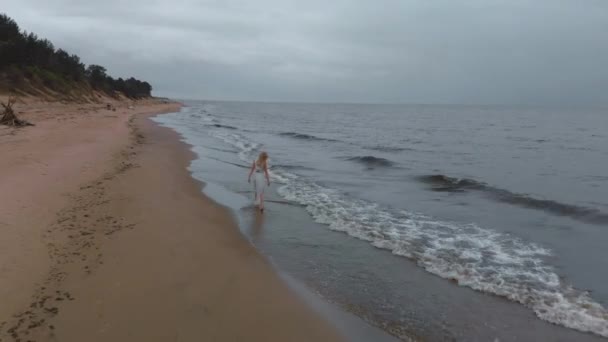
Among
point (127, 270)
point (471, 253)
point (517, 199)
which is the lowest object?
point (471, 253)

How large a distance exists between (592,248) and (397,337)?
19.8 ft

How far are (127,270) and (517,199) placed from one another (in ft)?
36.9

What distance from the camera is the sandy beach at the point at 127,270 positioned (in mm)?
4145

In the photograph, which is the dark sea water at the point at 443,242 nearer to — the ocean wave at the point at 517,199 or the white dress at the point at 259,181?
the ocean wave at the point at 517,199

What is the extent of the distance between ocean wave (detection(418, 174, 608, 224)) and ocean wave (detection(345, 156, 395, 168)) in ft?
10.9

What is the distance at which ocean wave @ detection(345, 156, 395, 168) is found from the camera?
1945cm

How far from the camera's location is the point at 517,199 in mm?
12742

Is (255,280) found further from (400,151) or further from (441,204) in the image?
(400,151)

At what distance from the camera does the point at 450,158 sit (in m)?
22.1

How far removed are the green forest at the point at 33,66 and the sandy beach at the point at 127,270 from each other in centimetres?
3269

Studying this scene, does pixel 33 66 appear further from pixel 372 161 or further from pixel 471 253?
pixel 471 253

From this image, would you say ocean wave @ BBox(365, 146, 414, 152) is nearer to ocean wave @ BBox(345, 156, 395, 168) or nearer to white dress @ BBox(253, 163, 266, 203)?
ocean wave @ BBox(345, 156, 395, 168)

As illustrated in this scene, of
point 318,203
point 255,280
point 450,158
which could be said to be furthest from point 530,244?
point 450,158

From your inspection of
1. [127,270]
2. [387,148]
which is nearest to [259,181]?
[127,270]
